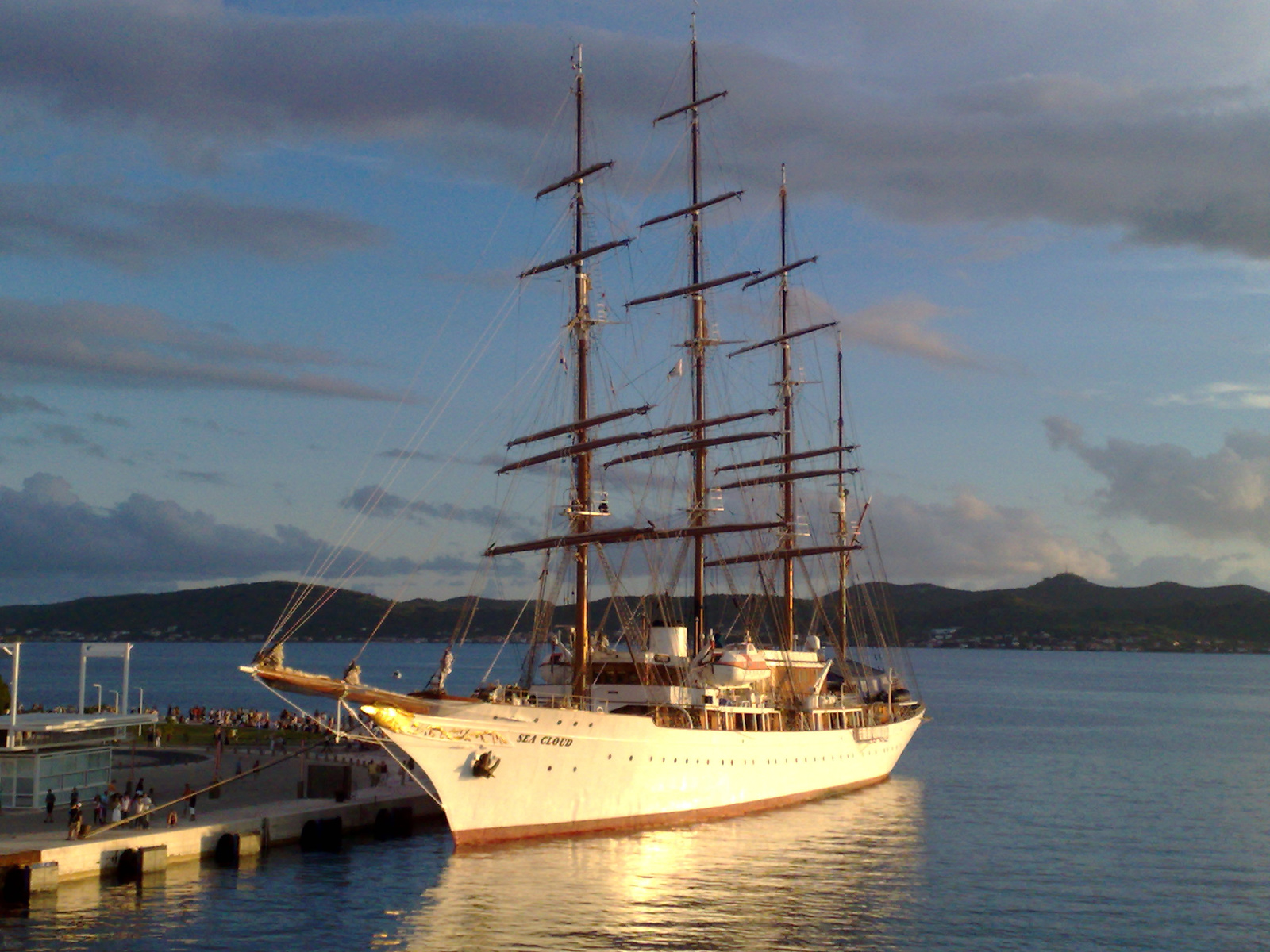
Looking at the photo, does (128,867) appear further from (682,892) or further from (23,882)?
(682,892)

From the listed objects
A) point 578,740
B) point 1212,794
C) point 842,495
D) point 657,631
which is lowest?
point 1212,794

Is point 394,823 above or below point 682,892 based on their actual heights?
above

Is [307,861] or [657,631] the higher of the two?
[657,631]

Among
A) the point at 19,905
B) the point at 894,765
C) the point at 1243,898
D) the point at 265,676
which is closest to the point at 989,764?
the point at 894,765

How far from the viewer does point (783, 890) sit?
123ft

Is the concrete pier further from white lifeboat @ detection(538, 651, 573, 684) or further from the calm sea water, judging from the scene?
white lifeboat @ detection(538, 651, 573, 684)

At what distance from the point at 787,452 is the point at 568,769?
35581 millimetres

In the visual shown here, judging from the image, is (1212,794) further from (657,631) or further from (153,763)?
(153,763)

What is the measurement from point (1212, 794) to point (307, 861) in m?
46.1

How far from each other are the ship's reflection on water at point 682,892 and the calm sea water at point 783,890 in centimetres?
9

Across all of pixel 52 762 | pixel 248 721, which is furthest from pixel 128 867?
pixel 248 721

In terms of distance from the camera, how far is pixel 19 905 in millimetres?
32469

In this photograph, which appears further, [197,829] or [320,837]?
[320,837]

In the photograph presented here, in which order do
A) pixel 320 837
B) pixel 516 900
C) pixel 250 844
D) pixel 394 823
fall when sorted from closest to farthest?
pixel 516 900 → pixel 250 844 → pixel 320 837 → pixel 394 823
